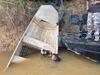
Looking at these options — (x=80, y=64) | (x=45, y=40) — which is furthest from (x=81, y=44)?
(x=45, y=40)

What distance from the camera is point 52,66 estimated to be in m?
7.48

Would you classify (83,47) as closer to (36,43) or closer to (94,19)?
(94,19)

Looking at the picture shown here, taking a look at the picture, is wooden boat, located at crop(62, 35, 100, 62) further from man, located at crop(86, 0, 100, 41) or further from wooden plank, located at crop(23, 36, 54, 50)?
wooden plank, located at crop(23, 36, 54, 50)

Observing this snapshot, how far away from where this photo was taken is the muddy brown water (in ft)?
23.7

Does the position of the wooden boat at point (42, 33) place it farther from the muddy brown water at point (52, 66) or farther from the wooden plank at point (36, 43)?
the muddy brown water at point (52, 66)

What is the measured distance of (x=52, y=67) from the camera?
7441 millimetres

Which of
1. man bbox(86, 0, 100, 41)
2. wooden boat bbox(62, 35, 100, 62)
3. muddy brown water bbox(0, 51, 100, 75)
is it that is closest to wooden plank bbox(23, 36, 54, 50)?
muddy brown water bbox(0, 51, 100, 75)

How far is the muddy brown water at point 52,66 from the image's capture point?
7.22m

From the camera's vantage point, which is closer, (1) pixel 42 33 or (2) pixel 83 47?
(2) pixel 83 47

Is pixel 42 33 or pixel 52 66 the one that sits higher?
pixel 42 33

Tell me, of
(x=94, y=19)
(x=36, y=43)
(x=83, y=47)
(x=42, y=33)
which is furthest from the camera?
(x=42, y=33)

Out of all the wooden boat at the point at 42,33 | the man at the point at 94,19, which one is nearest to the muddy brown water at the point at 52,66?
the wooden boat at the point at 42,33

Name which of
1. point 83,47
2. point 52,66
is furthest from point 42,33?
point 83,47

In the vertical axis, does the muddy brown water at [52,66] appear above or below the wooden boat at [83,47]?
below
